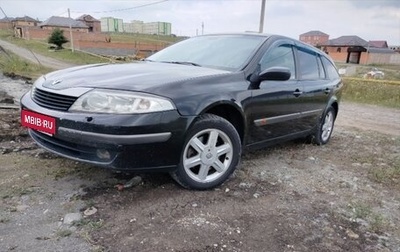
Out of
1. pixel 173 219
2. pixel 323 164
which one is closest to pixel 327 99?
pixel 323 164

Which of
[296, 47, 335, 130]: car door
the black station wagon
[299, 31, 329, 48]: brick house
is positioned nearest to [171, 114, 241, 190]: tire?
the black station wagon

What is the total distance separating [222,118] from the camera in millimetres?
3395

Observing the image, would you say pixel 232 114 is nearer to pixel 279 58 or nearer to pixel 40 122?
pixel 279 58

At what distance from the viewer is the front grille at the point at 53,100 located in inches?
114

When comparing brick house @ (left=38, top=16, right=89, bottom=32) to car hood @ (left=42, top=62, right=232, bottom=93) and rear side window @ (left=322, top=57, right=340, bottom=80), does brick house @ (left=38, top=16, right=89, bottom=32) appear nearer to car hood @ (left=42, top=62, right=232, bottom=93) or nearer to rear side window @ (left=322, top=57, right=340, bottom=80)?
rear side window @ (left=322, top=57, right=340, bottom=80)

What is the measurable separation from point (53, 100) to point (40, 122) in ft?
0.71

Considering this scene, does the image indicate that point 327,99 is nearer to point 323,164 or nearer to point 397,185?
point 323,164

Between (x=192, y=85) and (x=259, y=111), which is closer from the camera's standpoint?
(x=192, y=85)

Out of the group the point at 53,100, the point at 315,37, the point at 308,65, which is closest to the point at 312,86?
the point at 308,65

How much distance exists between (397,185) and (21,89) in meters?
8.33

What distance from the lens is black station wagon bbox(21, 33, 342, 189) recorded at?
2807mm

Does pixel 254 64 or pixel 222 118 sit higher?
pixel 254 64

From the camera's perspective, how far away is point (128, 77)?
3123mm

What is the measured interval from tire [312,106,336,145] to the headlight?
3.17 m
